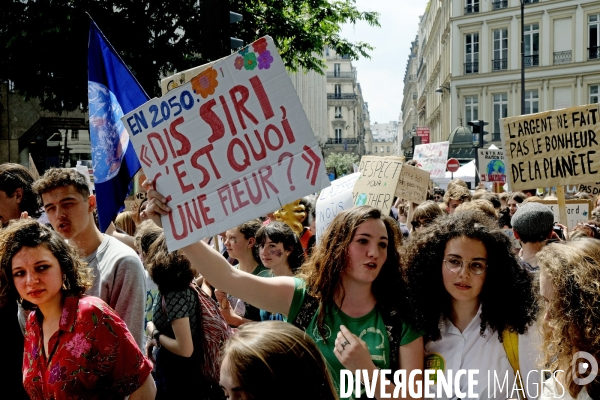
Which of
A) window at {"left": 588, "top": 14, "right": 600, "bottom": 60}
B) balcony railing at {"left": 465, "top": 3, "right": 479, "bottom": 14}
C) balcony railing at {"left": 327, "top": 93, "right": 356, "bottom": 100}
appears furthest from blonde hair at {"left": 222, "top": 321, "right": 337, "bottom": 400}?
balcony railing at {"left": 327, "top": 93, "right": 356, "bottom": 100}

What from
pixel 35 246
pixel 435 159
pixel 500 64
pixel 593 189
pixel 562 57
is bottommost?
pixel 35 246

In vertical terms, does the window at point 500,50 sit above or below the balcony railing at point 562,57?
above

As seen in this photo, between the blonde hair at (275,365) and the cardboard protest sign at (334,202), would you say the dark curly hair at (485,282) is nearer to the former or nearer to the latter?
the blonde hair at (275,365)

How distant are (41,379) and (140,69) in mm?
12487

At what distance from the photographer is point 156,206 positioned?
9.74 feet

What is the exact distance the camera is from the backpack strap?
2.76m

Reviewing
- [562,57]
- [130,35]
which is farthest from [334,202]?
[562,57]

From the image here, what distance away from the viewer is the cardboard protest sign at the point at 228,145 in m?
2.89

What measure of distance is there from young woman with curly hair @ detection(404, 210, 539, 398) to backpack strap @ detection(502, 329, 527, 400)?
11mm

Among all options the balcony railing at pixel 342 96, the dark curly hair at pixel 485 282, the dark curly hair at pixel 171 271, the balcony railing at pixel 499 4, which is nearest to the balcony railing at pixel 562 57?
the balcony railing at pixel 499 4

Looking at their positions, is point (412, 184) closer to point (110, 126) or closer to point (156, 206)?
point (110, 126)

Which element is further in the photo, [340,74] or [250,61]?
[340,74]

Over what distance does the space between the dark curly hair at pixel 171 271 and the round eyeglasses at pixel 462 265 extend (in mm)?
1702

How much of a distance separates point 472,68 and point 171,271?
43.6 metres
